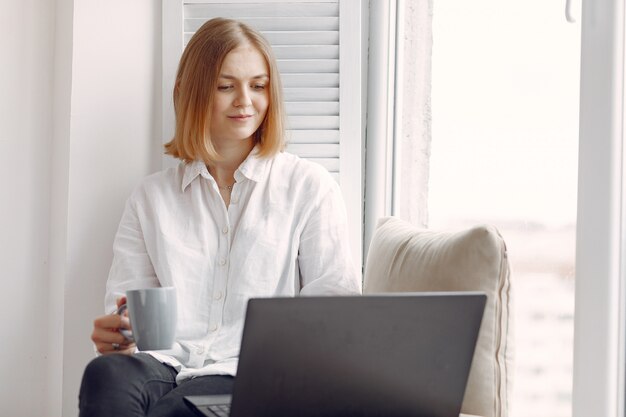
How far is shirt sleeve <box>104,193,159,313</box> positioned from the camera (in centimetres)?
211

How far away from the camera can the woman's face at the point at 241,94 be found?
7.13 ft

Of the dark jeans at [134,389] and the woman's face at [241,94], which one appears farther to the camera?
the woman's face at [241,94]

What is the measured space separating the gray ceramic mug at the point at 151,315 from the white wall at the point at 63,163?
0.88m

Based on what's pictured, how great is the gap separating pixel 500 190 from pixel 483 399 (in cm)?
48

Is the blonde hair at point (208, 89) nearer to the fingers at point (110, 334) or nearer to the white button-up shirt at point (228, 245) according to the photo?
the white button-up shirt at point (228, 245)

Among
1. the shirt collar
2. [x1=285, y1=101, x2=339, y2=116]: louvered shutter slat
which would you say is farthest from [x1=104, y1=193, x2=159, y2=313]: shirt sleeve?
[x1=285, y1=101, x2=339, y2=116]: louvered shutter slat

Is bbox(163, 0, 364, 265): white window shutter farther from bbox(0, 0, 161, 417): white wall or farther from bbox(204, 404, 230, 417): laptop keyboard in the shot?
bbox(204, 404, 230, 417): laptop keyboard

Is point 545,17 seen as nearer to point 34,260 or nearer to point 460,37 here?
point 460,37

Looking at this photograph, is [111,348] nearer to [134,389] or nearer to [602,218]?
[134,389]

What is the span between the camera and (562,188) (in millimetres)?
1602

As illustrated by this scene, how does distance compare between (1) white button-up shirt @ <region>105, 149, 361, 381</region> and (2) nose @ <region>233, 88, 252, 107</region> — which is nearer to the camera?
(1) white button-up shirt @ <region>105, 149, 361, 381</region>

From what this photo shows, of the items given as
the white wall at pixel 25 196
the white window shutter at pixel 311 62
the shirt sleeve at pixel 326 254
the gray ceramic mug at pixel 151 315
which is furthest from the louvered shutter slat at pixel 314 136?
the gray ceramic mug at pixel 151 315

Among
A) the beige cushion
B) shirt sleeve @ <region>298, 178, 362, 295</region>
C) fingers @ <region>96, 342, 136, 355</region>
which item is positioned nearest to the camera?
the beige cushion

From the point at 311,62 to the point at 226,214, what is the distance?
1.82ft
